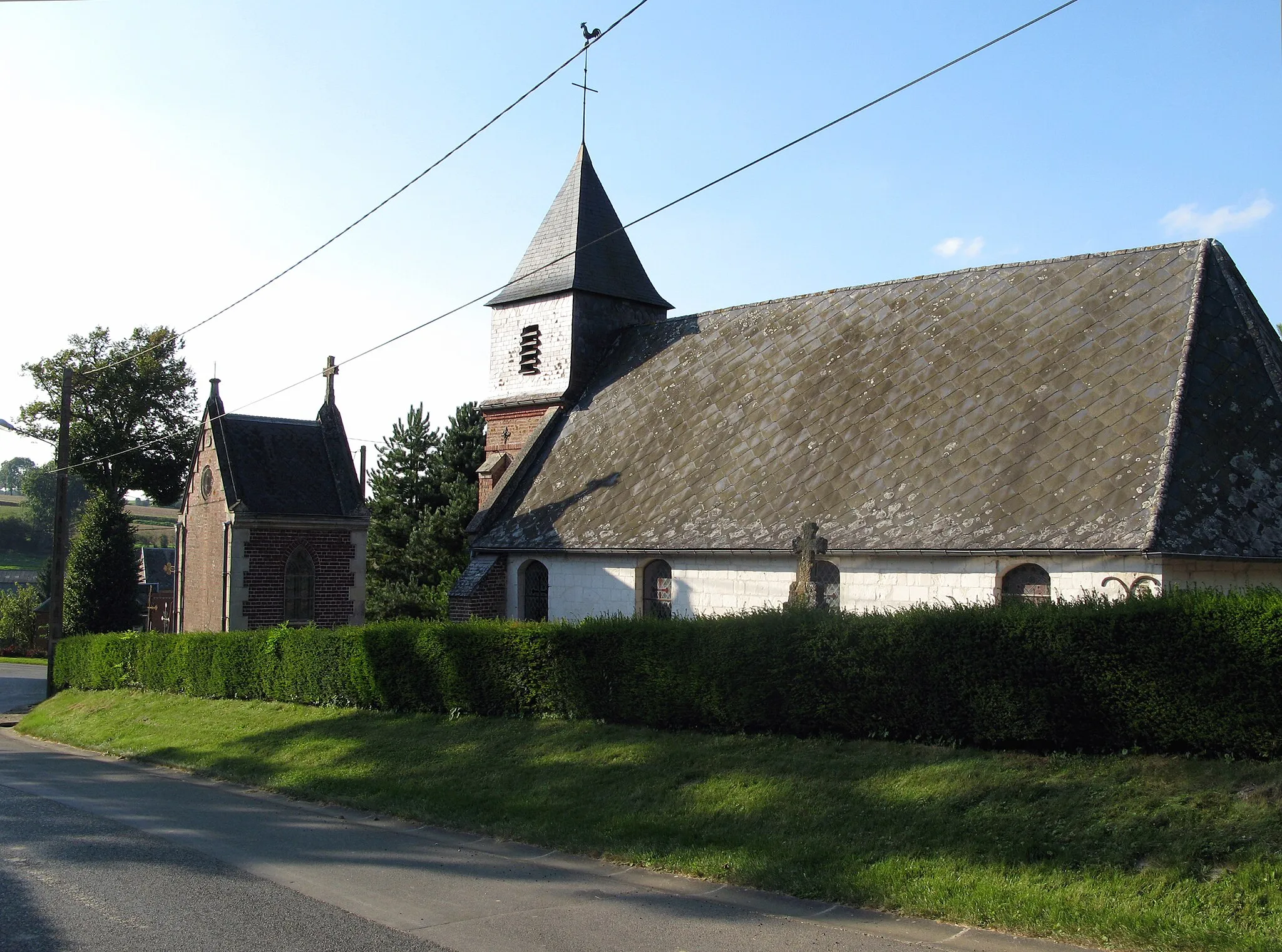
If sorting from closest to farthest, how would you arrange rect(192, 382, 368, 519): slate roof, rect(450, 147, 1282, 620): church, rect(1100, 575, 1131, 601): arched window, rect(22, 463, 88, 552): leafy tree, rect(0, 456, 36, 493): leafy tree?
rect(1100, 575, 1131, 601): arched window, rect(450, 147, 1282, 620): church, rect(192, 382, 368, 519): slate roof, rect(22, 463, 88, 552): leafy tree, rect(0, 456, 36, 493): leafy tree

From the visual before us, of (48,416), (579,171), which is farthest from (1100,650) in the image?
(48,416)

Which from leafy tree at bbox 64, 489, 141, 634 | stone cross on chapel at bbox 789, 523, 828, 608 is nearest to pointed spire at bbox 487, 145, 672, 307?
stone cross on chapel at bbox 789, 523, 828, 608

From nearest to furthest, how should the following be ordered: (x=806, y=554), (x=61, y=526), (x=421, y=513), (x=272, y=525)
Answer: (x=806, y=554) < (x=272, y=525) < (x=61, y=526) < (x=421, y=513)

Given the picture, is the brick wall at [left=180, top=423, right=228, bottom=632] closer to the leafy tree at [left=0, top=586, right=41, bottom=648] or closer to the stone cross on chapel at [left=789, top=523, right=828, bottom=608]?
the stone cross on chapel at [left=789, top=523, right=828, bottom=608]

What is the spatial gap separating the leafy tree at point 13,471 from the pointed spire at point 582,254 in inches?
7466

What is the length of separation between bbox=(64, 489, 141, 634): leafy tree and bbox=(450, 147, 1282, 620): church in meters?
24.0

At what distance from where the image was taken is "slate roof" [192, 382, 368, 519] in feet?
98.9

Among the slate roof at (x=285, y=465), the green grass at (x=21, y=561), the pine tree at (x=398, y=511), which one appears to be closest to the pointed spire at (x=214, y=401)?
the slate roof at (x=285, y=465)

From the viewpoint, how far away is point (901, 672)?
483 inches

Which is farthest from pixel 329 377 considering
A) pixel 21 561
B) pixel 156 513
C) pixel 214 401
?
pixel 156 513

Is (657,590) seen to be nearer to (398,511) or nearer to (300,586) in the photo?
(300,586)

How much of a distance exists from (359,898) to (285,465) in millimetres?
24193

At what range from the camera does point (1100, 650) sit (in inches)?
427

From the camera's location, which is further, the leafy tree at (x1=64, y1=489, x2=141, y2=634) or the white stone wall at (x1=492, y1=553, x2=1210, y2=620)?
the leafy tree at (x1=64, y1=489, x2=141, y2=634)
